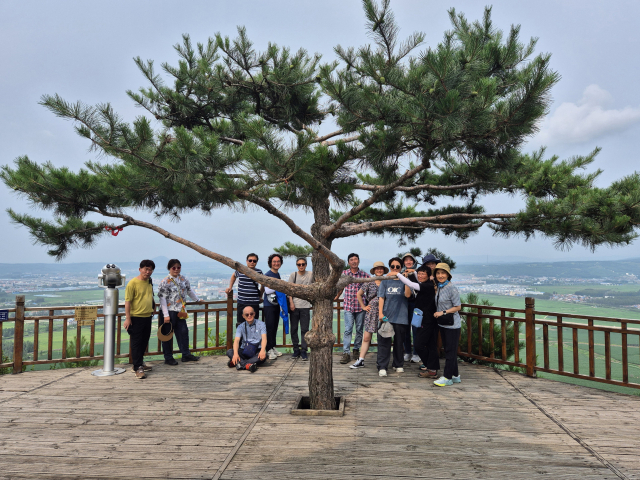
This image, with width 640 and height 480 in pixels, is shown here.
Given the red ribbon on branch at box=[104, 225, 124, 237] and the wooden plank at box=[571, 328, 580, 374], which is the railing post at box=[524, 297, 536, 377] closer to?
the wooden plank at box=[571, 328, 580, 374]

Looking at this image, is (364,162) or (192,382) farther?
(192,382)

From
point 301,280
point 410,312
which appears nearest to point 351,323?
point 410,312

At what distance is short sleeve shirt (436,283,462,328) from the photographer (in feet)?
14.5

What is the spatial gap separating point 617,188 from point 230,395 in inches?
209

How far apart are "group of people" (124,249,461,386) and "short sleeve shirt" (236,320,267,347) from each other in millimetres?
14

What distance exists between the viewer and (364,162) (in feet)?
11.4

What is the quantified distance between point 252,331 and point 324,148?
323 centimetres

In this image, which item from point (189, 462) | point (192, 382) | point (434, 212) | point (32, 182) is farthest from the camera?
point (434, 212)

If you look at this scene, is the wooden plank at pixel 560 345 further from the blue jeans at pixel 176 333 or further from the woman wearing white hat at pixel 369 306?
the blue jeans at pixel 176 333

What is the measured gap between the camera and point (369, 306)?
516 centimetres

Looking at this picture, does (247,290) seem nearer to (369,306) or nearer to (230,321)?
(230,321)

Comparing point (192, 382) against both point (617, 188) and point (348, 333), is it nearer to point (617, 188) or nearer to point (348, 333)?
point (348, 333)

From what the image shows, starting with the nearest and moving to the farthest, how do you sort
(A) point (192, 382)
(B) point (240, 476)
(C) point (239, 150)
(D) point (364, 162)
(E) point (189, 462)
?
(B) point (240, 476)
(E) point (189, 462)
(C) point (239, 150)
(D) point (364, 162)
(A) point (192, 382)

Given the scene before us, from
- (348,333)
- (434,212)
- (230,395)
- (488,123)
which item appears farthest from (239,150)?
(434,212)
